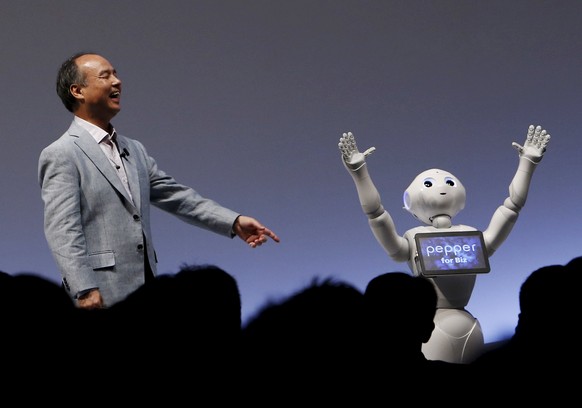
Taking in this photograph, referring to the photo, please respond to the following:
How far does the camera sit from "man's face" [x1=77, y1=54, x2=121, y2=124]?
95.5 inches

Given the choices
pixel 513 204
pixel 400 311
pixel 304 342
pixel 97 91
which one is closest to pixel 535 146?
pixel 513 204

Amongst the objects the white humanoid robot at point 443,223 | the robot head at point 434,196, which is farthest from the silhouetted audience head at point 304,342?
the robot head at point 434,196

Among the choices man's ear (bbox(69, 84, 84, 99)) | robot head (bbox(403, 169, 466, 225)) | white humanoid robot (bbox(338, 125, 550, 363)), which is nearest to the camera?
man's ear (bbox(69, 84, 84, 99))

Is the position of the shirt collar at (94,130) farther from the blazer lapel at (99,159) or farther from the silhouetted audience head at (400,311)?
the silhouetted audience head at (400,311)

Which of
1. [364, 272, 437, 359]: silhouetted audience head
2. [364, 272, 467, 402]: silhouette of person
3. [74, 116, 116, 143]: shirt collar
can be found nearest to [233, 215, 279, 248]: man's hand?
[74, 116, 116, 143]: shirt collar

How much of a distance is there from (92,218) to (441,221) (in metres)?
1.44

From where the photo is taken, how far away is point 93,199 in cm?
230

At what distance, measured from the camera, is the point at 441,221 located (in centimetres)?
312

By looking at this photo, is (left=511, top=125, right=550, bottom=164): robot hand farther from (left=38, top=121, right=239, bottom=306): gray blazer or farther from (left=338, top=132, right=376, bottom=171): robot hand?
(left=38, top=121, right=239, bottom=306): gray blazer

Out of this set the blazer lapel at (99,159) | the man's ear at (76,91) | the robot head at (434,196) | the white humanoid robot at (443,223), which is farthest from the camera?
the robot head at (434,196)

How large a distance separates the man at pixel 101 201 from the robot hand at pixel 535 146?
130cm

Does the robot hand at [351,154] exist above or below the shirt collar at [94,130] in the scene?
above

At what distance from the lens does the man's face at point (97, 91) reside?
2.43 m

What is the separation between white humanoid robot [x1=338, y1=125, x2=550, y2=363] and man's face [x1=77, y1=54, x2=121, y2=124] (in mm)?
943
